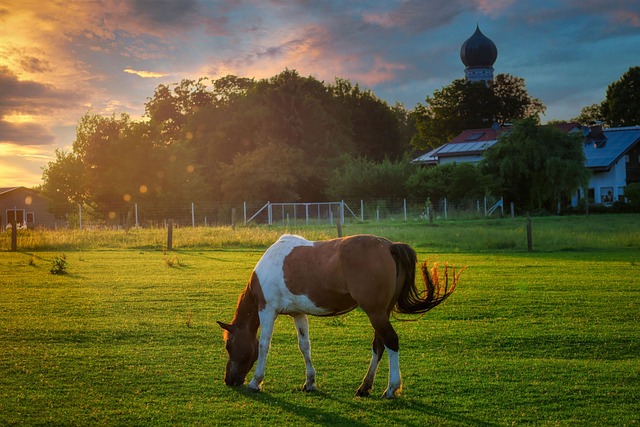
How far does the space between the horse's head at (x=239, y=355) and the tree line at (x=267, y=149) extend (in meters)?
41.9

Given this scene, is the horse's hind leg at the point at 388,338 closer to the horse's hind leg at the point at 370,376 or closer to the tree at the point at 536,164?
the horse's hind leg at the point at 370,376

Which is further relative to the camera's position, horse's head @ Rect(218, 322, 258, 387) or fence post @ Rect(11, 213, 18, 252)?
fence post @ Rect(11, 213, 18, 252)

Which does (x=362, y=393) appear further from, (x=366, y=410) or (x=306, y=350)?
(x=306, y=350)

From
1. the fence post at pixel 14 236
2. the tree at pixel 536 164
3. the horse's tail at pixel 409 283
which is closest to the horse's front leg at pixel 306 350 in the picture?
the horse's tail at pixel 409 283

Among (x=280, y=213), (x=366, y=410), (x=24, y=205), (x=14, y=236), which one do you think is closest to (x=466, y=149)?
(x=280, y=213)

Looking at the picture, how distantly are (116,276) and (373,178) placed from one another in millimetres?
36760

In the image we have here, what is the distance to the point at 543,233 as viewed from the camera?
29703 millimetres

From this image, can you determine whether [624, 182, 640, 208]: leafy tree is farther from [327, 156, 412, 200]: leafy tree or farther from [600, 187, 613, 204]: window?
[327, 156, 412, 200]: leafy tree

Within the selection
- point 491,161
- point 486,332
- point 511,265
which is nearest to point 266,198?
point 491,161

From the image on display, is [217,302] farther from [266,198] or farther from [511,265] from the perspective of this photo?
[266,198]

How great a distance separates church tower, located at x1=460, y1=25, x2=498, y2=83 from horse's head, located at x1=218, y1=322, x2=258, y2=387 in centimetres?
10307

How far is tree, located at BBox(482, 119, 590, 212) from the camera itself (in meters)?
50.2

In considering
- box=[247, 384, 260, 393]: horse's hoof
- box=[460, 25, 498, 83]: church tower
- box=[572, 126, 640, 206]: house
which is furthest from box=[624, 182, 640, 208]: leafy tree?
box=[460, 25, 498, 83]: church tower

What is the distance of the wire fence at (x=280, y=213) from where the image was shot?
41.7m
